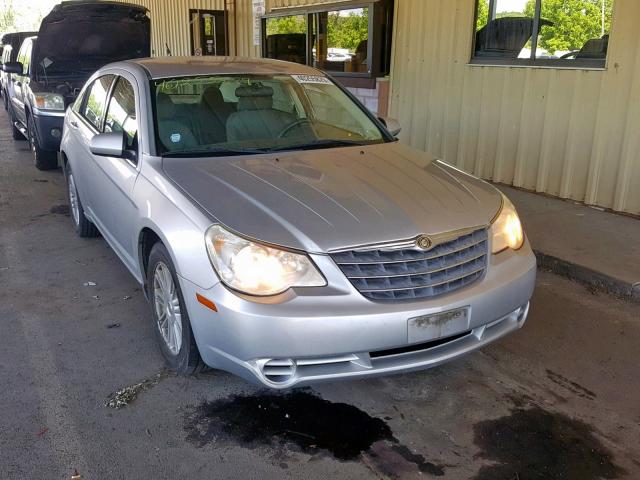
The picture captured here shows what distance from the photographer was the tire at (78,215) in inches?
225

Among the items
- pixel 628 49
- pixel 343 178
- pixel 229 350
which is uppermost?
pixel 628 49

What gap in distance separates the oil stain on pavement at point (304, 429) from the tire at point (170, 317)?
26cm

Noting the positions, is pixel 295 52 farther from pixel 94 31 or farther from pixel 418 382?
pixel 418 382

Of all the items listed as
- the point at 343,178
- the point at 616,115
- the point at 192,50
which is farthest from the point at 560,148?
the point at 192,50

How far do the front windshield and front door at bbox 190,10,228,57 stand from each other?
390 inches

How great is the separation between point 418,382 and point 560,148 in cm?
Answer: 425

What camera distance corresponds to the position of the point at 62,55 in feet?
30.8

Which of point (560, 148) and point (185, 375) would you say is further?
point (560, 148)

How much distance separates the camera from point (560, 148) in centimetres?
672

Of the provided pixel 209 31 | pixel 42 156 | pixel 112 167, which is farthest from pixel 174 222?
pixel 209 31

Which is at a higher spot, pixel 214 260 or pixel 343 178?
pixel 343 178

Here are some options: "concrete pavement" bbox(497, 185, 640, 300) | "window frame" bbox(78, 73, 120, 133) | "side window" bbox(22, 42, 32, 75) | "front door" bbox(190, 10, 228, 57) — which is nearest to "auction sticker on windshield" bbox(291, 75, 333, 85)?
"window frame" bbox(78, 73, 120, 133)

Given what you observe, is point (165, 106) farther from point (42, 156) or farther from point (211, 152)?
point (42, 156)

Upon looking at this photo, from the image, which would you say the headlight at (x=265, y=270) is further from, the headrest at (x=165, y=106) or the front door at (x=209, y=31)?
the front door at (x=209, y=31)
